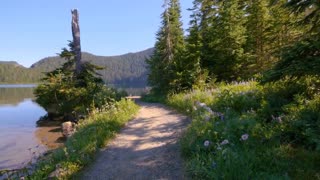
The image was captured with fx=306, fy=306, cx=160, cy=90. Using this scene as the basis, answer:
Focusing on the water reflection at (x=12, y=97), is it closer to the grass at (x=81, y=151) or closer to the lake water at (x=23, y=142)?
the lake water at (x=23, y=142)

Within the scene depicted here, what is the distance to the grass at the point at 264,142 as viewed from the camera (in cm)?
501

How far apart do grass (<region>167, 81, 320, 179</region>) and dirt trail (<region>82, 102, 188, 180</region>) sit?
17.6 inches

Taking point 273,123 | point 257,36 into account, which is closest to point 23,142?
point 273,123

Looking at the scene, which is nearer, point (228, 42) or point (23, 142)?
point (23, 142)

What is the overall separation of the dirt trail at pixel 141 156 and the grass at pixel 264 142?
0.45m

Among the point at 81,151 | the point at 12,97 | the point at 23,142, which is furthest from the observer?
the point at 12,97

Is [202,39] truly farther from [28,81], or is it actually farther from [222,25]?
[28,81]

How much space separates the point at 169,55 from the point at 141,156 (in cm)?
1890

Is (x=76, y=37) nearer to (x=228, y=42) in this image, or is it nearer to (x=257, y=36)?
(x=228, y=42)

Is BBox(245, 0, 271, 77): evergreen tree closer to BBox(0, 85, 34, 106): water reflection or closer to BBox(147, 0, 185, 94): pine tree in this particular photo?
BBox(147, 0, 185, 94): pine tree

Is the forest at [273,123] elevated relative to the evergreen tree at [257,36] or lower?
lower

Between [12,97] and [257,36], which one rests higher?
[257,36]

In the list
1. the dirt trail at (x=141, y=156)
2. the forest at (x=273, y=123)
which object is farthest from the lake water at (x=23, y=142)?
the forest at (x=273, y=123)

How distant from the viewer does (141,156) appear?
7.48 m
